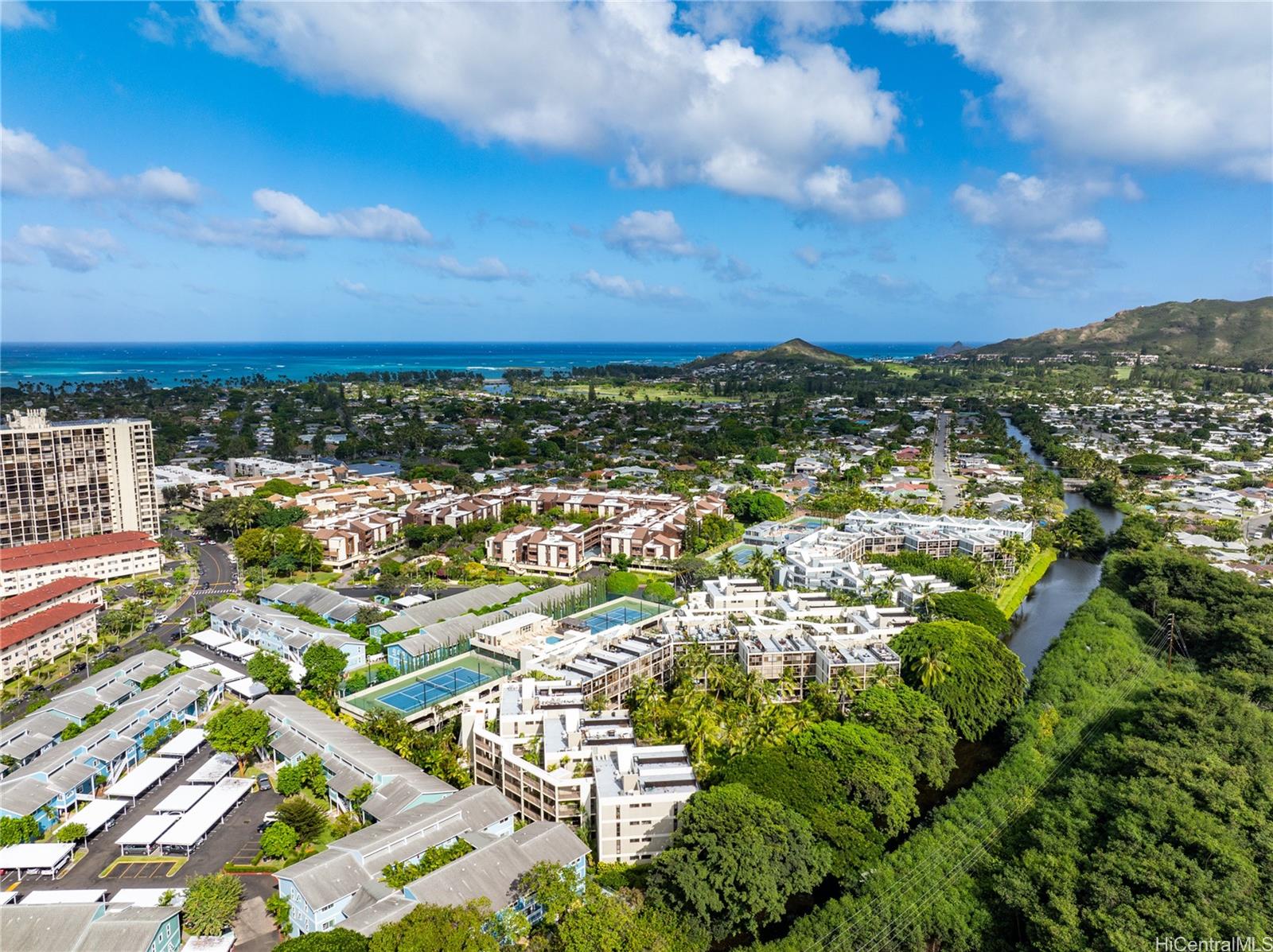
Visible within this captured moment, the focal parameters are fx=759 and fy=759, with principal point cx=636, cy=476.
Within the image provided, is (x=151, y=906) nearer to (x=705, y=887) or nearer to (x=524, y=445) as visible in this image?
(x=705, y=887)

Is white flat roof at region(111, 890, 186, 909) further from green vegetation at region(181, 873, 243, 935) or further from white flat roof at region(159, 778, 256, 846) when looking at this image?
white flat roof at region(159, 778, 256, 846)

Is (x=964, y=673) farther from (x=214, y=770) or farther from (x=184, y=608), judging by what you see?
(x=184, y=608)

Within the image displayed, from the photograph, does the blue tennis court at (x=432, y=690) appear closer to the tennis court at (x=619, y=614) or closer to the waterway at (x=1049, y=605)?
the tennis court at (x=619, y=614)

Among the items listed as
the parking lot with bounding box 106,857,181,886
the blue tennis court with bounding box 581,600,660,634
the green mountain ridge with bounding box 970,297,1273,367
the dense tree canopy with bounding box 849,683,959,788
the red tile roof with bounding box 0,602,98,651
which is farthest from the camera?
the green mountain ridge with bounding box 970,297,1273,367

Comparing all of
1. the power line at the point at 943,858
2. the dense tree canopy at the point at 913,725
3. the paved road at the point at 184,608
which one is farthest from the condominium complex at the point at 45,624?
the dense tree canopy at the point at 913,725

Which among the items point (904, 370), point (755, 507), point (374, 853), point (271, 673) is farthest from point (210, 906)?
point (904, 370)

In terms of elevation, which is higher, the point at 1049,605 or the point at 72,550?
the point at 72,550

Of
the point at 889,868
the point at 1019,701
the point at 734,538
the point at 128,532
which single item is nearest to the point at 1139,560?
the point at 1019,701

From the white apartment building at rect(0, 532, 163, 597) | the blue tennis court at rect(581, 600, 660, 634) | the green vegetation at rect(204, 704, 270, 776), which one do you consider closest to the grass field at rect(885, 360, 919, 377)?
the blue tennis court at rect(581, 600, 660, 634)
